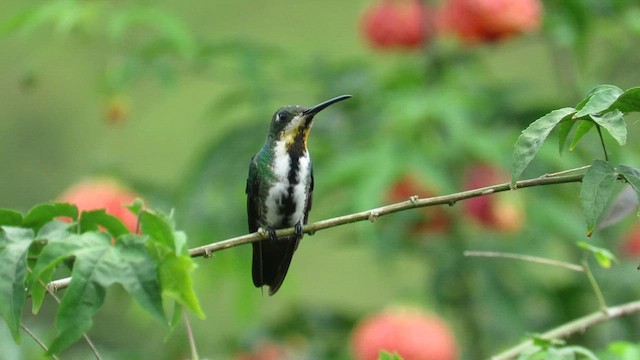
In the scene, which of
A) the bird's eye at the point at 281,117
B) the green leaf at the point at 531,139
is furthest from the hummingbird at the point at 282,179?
the green leaf at the point at 531,139

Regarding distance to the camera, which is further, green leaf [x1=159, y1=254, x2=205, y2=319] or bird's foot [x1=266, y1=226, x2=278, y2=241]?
bird's foot [x1=266, y1=226, x2=278, y2=241]

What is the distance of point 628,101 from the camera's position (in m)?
1.04

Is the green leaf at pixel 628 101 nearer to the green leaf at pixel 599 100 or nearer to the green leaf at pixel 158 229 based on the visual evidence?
the green leaf at pixel 599 100

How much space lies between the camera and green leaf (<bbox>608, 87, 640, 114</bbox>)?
1.03 m

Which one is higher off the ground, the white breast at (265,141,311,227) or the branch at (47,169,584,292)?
the branch at (47,169,584,292)

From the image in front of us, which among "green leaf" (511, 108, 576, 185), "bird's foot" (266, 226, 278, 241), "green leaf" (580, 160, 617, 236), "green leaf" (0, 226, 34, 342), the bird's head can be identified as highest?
"green leaf" (511, 108, 576, 185)

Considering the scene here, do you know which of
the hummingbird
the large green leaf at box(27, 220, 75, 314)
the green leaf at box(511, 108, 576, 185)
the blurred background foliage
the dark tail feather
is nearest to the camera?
the green leaf at box(511, 108, 576, 185)

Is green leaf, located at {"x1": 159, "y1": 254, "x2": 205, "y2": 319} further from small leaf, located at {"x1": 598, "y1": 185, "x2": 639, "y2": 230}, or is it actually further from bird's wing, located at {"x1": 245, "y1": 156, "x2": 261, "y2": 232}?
bird's wing, located at {"x1": 245, "y1": 156, "x2": 261, "y2": 232}

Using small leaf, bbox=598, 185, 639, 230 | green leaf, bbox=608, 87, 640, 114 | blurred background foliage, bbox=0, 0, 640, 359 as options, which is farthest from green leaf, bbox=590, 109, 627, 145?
blurred background foliage, bbox=0, 0, 640, 359

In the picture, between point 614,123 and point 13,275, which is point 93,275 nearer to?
point 13,275

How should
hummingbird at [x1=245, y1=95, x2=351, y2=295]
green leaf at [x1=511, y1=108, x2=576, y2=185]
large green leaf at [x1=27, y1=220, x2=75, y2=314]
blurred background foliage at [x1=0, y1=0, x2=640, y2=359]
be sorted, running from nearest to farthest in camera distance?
green leaf at [x1=511, y1=108, x2=576, y2=185], large green leaf at [x1=27, y1=220, x2=75, y2=314], hummingbird at [x1=245, y1=95, x2=351, y2=295], blurred background foliage at [x1=0, y1=0, x2=640, y2=359]

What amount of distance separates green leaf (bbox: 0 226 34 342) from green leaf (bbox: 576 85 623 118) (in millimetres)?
522

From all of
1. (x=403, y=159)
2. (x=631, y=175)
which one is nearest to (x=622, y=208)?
(x=631, y=175)

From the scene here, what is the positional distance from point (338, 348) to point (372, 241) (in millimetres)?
615
